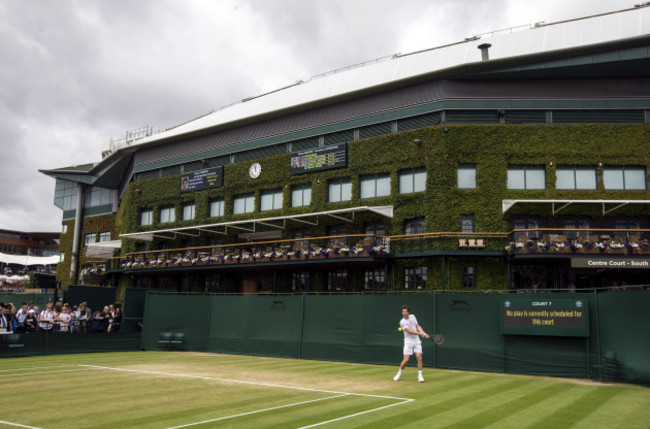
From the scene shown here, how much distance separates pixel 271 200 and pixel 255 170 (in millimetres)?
3011

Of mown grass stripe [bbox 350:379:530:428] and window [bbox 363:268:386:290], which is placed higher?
window [bbox 363:268:386:290]

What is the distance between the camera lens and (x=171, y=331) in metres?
27.5

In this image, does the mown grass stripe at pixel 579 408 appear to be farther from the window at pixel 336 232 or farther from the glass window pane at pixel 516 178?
the window at pixel 336 232

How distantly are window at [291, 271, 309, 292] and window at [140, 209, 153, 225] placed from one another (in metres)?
18.3

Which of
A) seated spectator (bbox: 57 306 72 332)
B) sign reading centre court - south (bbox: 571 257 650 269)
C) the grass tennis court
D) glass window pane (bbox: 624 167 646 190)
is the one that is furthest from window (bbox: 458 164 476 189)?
seated spectator (bbox: 57 306 72 332)

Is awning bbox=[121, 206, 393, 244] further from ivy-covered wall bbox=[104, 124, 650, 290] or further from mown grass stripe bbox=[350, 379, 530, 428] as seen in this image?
mown grass stripe bbox=[350, 379, 530, 428]

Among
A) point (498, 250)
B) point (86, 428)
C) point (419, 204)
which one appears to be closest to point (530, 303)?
point (86, 428)

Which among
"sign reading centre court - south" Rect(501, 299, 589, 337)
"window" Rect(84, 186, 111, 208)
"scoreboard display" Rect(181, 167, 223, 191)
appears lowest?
"sign reading centre court - south" Rect(501, 299, 589, 337)

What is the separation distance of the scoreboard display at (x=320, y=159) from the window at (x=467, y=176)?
8551mm

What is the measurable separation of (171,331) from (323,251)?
11.9 m

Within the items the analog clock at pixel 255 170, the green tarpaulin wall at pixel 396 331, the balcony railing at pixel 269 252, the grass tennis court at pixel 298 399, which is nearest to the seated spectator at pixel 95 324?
the green tarpaulin wall at pixel 396 331

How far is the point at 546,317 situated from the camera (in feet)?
58.9

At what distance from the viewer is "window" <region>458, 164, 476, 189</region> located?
3609 cm

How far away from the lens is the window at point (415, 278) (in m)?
35.8
